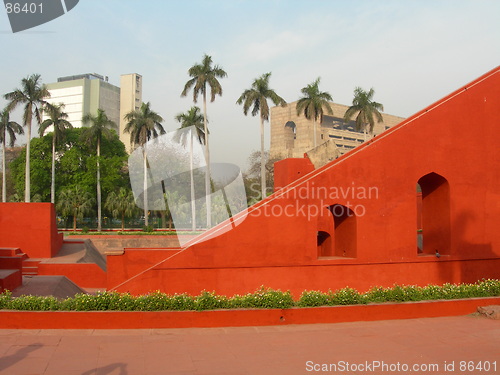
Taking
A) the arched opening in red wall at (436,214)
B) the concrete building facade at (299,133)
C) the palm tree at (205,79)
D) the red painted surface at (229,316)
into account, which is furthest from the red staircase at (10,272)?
the concrete building facade at (299,133)

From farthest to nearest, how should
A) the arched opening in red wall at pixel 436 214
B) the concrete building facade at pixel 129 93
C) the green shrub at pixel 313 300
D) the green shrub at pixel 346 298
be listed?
1. the concrete building facade at pixel 129 93
2. the arched opening in red wall at pixel 436 214
3. the green shrub at pixel 346 298
4. the green shrub at pixel 313 300

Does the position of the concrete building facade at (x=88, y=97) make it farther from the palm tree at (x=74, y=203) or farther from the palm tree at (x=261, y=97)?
the palm tree at (x=261, y=97)

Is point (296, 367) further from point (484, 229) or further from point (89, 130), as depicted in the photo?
point (89, 130)

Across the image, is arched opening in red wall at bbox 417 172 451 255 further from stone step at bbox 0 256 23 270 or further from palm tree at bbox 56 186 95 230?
palm tree at bbox 56 186 95 230

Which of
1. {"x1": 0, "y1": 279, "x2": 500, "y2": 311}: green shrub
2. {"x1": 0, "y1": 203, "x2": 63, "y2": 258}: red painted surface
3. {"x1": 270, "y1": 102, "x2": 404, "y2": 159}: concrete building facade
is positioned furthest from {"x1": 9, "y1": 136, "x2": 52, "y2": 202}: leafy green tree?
{"x1": 0, "y1": 279, "x2": 500, "y2": 311}: green shrub

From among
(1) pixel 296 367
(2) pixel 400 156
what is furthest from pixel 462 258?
(1) pixel 296 367

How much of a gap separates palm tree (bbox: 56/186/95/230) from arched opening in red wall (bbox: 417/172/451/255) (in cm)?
2512

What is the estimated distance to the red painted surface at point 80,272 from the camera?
1409 cm

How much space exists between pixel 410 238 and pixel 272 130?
Result: 5004 centimetres

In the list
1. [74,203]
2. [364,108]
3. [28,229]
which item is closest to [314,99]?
[364,108]

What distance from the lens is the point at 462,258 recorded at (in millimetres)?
10117

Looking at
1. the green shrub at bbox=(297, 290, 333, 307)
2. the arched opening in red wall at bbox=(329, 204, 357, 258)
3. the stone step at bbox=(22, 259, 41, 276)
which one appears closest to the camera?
the green shrub at bbox=(297, 290, 333, 307)

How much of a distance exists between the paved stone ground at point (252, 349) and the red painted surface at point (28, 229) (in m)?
9.82

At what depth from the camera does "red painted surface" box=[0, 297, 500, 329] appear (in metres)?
6.81
